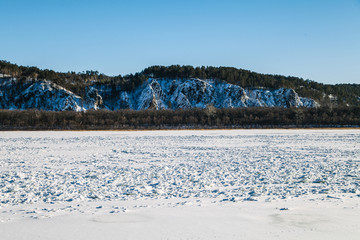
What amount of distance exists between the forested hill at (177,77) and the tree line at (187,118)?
54736 millimetres

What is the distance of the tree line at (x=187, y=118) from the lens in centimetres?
7575

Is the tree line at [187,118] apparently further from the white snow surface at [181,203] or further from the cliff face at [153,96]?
the white snow surface at [181,203]

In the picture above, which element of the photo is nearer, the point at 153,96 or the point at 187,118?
the point at 187,118

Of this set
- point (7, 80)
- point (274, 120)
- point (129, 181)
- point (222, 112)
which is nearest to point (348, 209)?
point (129, 181)

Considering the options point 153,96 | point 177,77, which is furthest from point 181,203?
point 177,77

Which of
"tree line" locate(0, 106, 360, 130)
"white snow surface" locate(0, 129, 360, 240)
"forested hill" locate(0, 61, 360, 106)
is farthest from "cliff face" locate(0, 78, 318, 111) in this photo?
"white snow surface" locate(0, 129, 360, 240)

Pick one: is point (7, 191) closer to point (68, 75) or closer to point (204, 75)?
point (204, 75)

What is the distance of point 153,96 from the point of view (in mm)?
133000

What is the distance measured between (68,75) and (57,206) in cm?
16962

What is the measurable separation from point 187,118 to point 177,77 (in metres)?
72.0

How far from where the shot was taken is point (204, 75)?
154125mm

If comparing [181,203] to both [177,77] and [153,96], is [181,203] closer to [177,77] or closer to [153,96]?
[153,96]

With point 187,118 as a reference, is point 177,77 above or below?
above

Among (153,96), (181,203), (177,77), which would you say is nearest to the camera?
(181,203)
